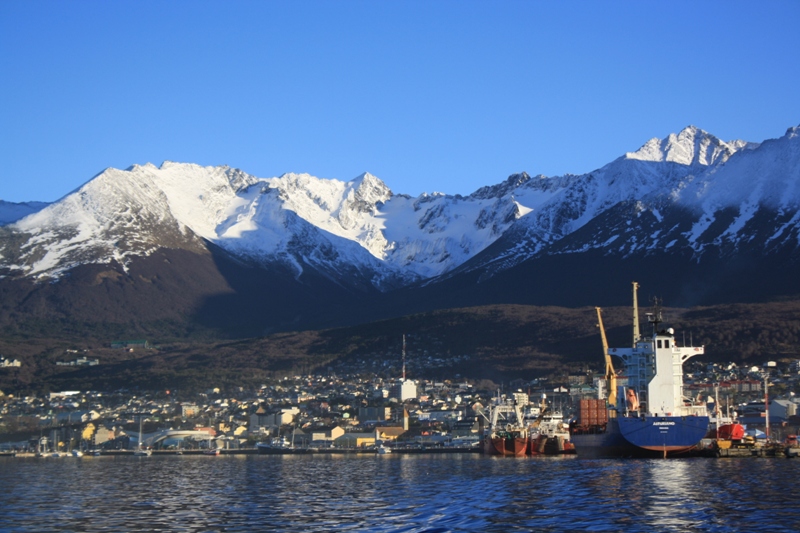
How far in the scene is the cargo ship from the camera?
9544 cm

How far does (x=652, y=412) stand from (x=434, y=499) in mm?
40899

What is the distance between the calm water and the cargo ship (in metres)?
3.76

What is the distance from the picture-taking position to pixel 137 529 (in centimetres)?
5184

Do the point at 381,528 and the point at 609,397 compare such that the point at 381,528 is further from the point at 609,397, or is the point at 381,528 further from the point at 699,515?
the point at 609,397

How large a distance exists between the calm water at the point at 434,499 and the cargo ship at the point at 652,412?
376cm

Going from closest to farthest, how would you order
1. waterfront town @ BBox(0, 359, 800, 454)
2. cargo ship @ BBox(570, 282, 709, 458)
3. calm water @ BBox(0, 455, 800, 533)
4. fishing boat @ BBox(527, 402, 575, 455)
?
1. calm water @ BBox(0, 455, 800, 533)
2. cargo ship @ BBox(570, 282, 709, 458)
3. fishing boat @ BBox(527, 402, 575, 455)
4. waterfront town @ BBox(0, 359, 800, 454)

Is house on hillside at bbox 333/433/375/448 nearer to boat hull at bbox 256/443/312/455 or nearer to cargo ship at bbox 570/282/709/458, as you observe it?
boat hull at bbox 256/443/312/455

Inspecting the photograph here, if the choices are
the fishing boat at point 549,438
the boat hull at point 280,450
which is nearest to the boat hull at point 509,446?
the fishing boat at point 549,438

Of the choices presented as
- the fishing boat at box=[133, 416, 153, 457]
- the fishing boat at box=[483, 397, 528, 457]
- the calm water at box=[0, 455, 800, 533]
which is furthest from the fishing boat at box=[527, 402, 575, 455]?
the fishing boat at box=[133, 416, 153, 457]

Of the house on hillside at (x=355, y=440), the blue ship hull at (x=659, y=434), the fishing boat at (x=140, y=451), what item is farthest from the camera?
the house on hillside at (x=355, y=440)

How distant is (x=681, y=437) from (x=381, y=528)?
51077 millimetres

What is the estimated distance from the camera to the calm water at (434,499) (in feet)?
170

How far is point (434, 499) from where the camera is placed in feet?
205

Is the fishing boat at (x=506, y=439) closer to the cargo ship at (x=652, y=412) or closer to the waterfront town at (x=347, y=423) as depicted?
the waterfront town at (x=347, y=423)
